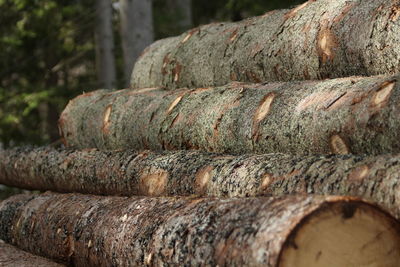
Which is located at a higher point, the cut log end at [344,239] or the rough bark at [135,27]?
the rough bark at [135,27]

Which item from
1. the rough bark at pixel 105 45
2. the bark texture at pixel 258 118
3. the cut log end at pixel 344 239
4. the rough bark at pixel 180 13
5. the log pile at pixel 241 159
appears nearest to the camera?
the cut log end at pixel 344 239

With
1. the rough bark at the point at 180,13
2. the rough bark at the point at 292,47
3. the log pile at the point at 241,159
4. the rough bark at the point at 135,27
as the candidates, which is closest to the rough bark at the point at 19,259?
the log pile at the point at 241,159

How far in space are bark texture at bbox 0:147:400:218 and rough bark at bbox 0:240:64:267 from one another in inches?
27.8

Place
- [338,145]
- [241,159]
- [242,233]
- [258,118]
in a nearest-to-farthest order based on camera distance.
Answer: [242,233], [338,145], [241,159], [258,118]

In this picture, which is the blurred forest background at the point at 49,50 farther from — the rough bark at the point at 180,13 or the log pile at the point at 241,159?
the log pile at the point at 241,159

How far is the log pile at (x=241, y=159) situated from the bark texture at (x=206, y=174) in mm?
10

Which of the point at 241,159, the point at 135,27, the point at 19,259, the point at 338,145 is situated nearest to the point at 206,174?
the point at 241,159

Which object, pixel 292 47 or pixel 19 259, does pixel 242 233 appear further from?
pixel 19 259

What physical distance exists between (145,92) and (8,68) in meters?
10.7

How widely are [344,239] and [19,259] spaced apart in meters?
3.55

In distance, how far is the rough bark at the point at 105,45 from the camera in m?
16.5

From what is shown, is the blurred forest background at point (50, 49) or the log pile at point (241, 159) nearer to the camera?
the log pile at point (241, 159)

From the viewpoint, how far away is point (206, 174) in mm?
5133

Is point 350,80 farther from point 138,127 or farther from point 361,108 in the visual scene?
point 138,127
